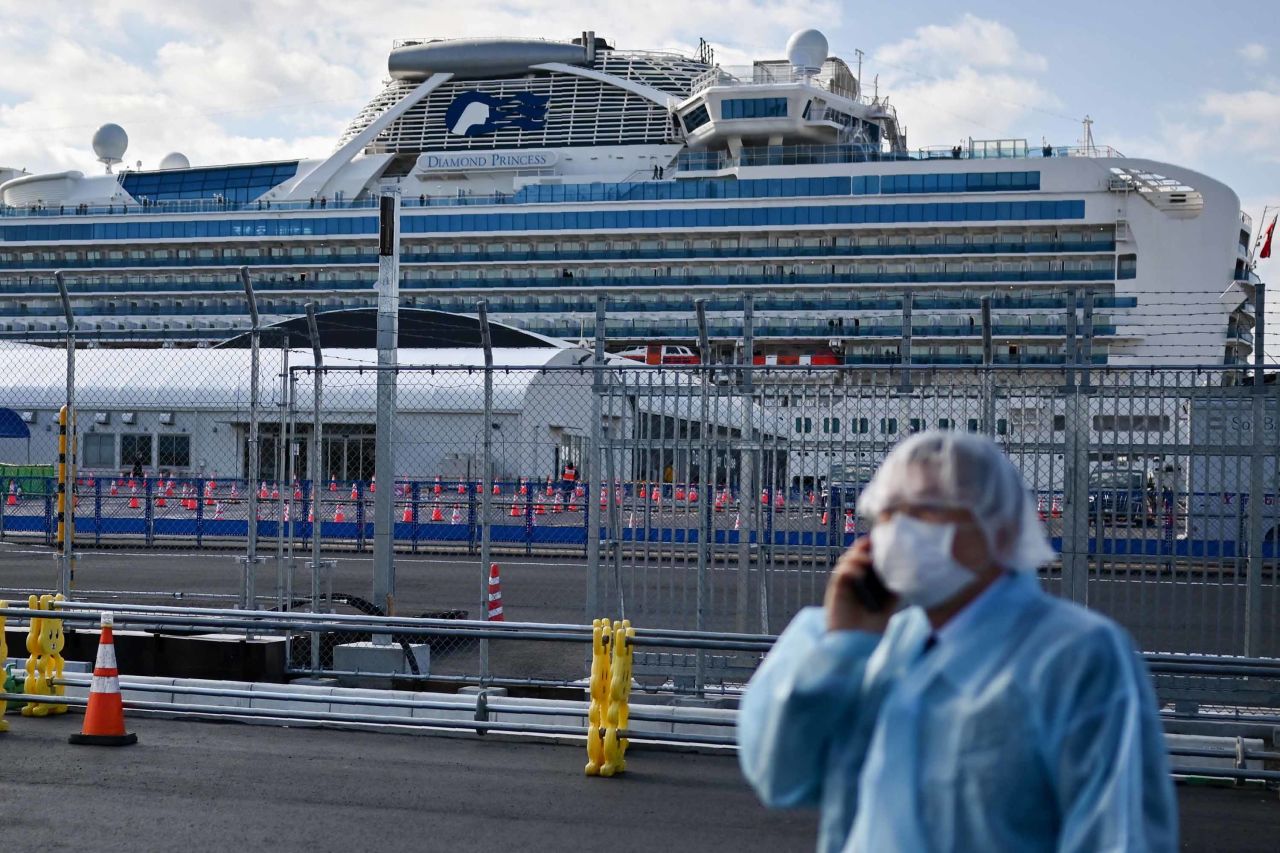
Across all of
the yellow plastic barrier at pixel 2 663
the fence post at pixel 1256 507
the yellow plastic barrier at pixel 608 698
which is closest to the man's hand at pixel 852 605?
the yellow plastic barrier at pixel 608 698

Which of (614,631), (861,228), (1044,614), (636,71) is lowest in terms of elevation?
(614,631)

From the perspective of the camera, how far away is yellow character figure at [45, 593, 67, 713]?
9828 mm

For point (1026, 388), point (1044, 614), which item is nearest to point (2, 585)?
point (1026, 388)

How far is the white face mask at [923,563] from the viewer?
2314 millimetres

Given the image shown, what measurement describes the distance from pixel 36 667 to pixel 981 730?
8872 millimetres

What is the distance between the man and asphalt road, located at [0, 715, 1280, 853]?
4578 millimetres

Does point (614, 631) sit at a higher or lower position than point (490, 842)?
higher

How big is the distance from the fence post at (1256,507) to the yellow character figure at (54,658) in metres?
7.59

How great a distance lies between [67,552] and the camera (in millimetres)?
11742

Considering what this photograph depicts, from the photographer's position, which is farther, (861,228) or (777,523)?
(861,228)

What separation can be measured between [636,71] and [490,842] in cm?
6664

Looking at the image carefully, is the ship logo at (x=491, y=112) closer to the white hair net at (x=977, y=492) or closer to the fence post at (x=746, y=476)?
the fence post at (x=746, y=476)

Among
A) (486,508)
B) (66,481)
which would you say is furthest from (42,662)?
(486,508)

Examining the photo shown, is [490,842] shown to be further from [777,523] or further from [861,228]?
[861,228]
